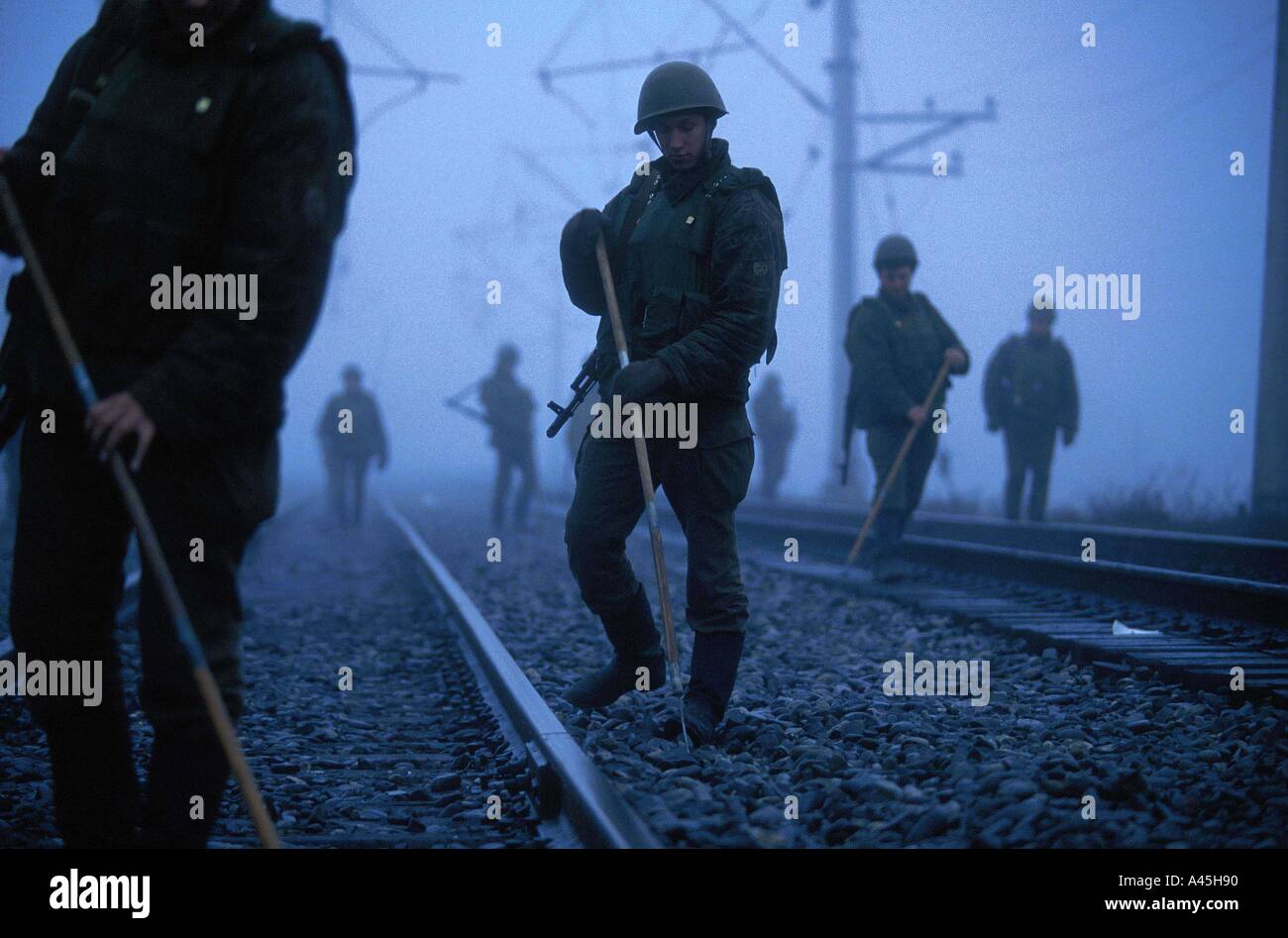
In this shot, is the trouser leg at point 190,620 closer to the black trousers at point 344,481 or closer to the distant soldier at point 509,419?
the distant soldier at point 509,419

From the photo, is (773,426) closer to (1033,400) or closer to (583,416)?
(1033,400)

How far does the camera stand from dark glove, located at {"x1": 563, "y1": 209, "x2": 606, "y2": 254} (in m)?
4.10

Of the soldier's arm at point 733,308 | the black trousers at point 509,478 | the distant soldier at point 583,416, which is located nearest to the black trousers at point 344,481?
the black trousers at point 509,478

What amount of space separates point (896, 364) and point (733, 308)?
4.72m

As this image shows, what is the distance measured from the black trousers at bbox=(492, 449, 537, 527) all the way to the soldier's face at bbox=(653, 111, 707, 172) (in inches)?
474

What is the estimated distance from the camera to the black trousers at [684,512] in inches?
158

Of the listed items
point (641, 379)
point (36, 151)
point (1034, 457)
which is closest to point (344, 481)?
point (1034, 457)

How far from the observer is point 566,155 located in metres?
24.1

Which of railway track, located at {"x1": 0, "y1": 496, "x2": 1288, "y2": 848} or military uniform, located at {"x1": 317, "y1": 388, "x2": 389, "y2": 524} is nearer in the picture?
railway track, located at {"x1": 0, "y1": 496, "x2": 1288, "y2": 848}

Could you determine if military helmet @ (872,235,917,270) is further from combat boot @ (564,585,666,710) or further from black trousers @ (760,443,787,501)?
black trousers @ (760,443,787,501)

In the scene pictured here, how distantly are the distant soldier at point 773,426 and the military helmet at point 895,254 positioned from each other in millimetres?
12961

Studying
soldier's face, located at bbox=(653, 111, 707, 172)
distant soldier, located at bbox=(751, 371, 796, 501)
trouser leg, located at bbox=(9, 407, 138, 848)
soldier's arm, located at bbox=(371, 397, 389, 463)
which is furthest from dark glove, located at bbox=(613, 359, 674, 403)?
distant soldier, located at bbox=(751, 371, 796, 501)
